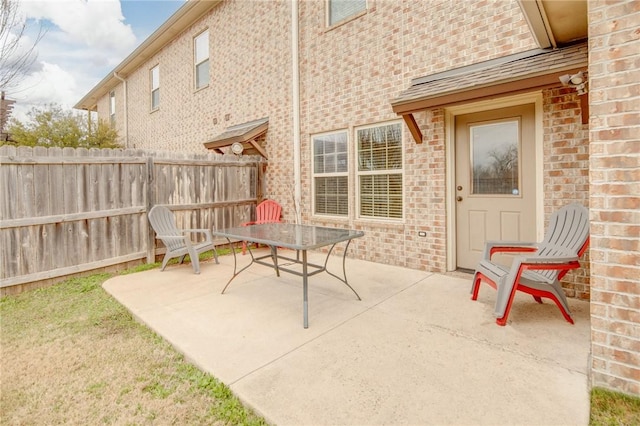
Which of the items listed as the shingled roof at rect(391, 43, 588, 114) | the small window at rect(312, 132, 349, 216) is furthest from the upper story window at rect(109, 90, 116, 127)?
the shingled roof at rect(391, 43, 588, 114)

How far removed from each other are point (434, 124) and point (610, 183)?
3012 millimetres

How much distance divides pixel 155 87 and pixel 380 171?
414 inches

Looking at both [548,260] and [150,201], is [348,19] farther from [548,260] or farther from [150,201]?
[548,260]

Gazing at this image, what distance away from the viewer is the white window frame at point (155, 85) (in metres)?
11.9

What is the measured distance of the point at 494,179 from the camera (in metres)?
4.47

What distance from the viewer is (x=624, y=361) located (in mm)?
1963

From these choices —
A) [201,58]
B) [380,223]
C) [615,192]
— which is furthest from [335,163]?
[201,58]

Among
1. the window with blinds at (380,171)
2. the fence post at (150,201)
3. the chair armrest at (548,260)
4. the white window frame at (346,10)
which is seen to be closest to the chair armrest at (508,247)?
the chair armrest at (548,260)

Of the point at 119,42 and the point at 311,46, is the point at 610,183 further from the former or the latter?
the point at 119,42

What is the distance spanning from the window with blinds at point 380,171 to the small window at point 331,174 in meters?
0.35

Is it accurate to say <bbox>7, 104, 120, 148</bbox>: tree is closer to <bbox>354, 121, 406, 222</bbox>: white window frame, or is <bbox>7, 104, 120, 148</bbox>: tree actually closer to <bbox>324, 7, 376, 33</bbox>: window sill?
<bbox>324, 7, 376, 33</bbox>: window sill

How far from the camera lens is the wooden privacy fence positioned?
14.1 feet

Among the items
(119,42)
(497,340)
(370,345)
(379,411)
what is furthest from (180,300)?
(119,42)

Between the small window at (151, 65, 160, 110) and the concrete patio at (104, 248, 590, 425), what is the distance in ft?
31.9
